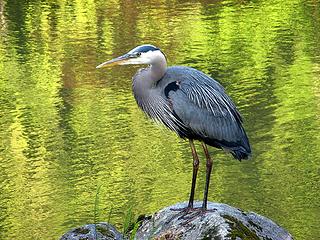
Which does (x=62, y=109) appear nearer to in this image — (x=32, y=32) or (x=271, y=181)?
(x=271, y=181)

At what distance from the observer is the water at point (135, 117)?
1013cm

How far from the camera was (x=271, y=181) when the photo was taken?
34.9ft

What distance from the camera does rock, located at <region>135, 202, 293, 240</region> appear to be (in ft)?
20.3

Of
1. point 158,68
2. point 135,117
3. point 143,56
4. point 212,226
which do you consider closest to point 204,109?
point 158,68

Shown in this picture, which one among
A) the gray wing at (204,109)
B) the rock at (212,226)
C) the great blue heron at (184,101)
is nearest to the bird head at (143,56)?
the great blue heron at (184,101)

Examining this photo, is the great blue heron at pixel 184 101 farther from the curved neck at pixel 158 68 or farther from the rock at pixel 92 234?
the rock at pixel 92 234

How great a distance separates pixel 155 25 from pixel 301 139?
9163 mm

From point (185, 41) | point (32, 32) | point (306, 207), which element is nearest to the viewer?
point (306, 207)

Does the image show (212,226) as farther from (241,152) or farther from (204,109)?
(204,109)

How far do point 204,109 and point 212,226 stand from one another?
34.4 inches

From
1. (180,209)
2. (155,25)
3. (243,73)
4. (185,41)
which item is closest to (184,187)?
(180,209)

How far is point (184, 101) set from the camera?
21.6 ft

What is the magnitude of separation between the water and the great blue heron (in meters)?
0.81

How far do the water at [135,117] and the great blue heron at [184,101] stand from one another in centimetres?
81
